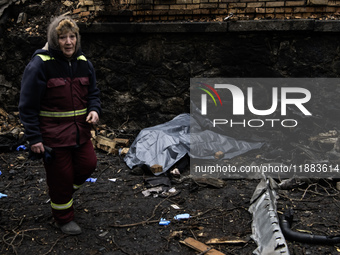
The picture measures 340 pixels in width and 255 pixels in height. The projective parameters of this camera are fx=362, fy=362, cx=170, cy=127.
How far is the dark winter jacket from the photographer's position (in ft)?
10.3

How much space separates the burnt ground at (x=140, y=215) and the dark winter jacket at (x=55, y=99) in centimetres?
98

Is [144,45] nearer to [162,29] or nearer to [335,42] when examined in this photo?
[162,29]

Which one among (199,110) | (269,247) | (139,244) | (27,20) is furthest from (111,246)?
(27,20)

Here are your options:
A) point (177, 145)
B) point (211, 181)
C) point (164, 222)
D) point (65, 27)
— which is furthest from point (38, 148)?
point (177, 145)

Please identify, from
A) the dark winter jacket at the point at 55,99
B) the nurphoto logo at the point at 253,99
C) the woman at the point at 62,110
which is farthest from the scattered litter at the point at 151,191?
the nurphoto logo at the point at 253,99

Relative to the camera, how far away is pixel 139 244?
11.3 feet

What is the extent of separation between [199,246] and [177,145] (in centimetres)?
219

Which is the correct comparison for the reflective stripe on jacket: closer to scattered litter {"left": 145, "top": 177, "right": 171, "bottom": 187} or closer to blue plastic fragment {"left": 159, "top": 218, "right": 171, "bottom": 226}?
blue plastic fragment {"left": 159, "top": 218, "right": 171, "bottom": 226}

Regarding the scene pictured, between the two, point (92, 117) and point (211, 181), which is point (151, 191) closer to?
A: point (211, 181)

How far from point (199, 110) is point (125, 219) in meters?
2.74

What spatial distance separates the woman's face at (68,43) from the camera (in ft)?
10.5

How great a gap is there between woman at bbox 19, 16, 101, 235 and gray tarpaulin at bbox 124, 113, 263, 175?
1.70m

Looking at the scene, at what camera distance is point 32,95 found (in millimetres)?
3121

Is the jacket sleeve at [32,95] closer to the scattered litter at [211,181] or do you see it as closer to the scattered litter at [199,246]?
the scattered litter at [199,246]
